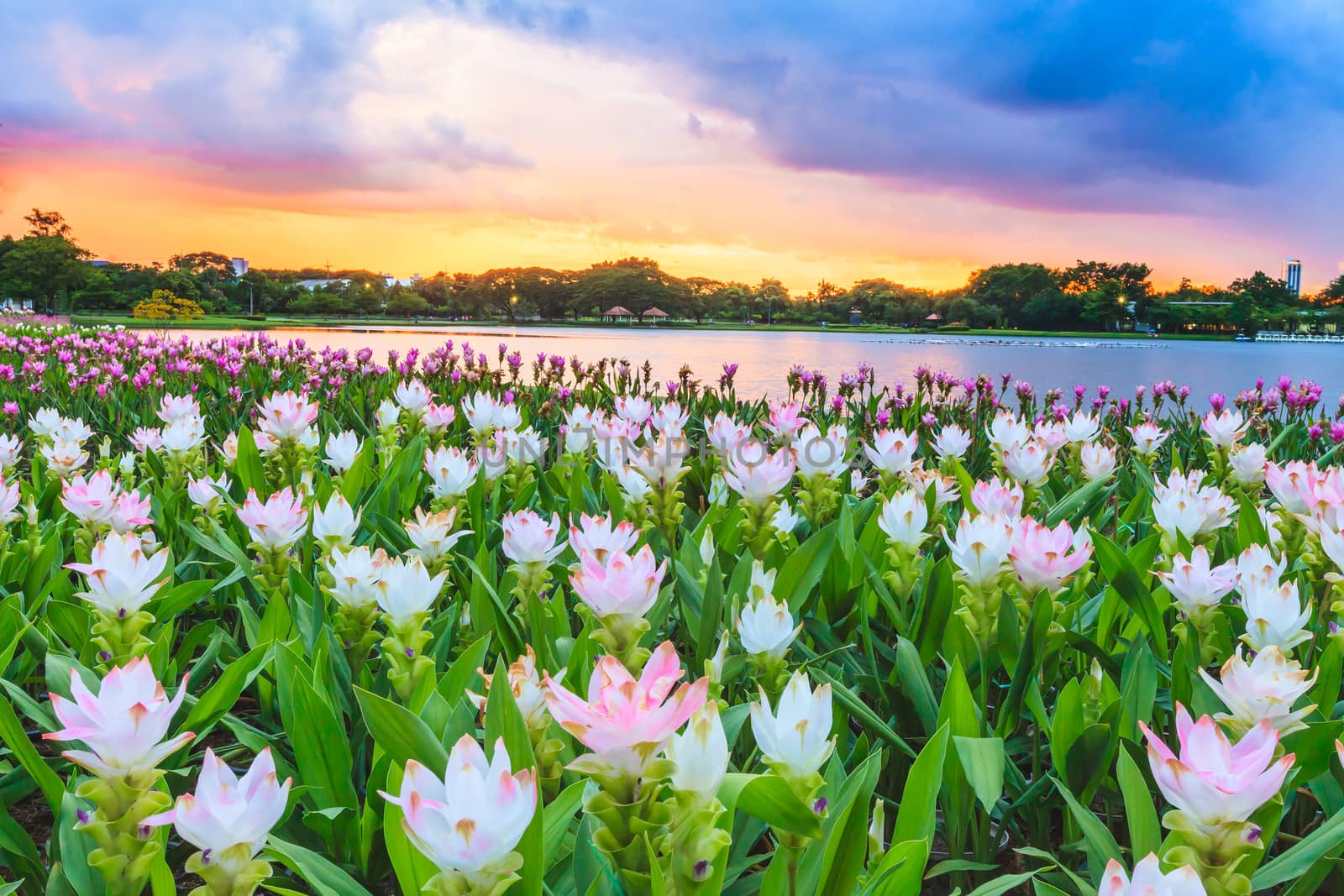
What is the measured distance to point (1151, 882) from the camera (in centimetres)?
65

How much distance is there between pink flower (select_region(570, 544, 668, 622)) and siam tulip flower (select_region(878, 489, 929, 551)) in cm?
68

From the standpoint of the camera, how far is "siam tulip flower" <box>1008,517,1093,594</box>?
50.1 inches

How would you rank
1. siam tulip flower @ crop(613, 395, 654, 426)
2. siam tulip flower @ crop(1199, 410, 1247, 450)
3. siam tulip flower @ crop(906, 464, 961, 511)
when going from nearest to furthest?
siam tulip flower @ crop(906, 464, 961, 511), siam tulip flower @ crop(1199, 410, 1247, 450), siam tulip flower @ crop(613, 395, 654, 426)

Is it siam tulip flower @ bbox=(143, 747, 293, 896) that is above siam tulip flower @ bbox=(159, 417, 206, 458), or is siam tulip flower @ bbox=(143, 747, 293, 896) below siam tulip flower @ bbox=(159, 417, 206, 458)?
below

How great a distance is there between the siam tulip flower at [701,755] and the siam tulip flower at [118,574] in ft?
3.09

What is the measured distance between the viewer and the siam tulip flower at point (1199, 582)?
4.29ft

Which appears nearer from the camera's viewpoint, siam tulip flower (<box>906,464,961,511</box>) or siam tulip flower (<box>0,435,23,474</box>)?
siam tulip flower (<box>906,464,961,511</box>)

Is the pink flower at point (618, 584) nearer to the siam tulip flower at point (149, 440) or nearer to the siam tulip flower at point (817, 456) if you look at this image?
the siam tulip flower at point (817, 456)

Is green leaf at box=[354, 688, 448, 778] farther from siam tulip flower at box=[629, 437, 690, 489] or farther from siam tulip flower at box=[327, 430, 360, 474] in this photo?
siam tulip flower at box=[327, 430, 360, 474]

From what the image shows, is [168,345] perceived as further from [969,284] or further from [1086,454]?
[969,284]

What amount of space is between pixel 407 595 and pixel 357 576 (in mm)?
163

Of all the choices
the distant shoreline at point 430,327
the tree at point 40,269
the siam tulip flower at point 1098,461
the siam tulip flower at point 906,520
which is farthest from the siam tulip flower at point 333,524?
the tree at point 40,269

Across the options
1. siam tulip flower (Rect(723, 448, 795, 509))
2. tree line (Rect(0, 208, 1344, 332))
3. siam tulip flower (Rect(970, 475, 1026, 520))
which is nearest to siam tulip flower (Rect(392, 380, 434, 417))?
siam tulip flower (Rect(723, 448, 795, 509))

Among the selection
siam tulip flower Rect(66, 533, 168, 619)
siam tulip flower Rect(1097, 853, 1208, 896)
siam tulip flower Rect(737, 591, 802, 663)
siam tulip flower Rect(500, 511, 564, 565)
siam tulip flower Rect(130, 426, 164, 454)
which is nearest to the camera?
siam tulip flower Rect(1097, 853, 1208, 896)
